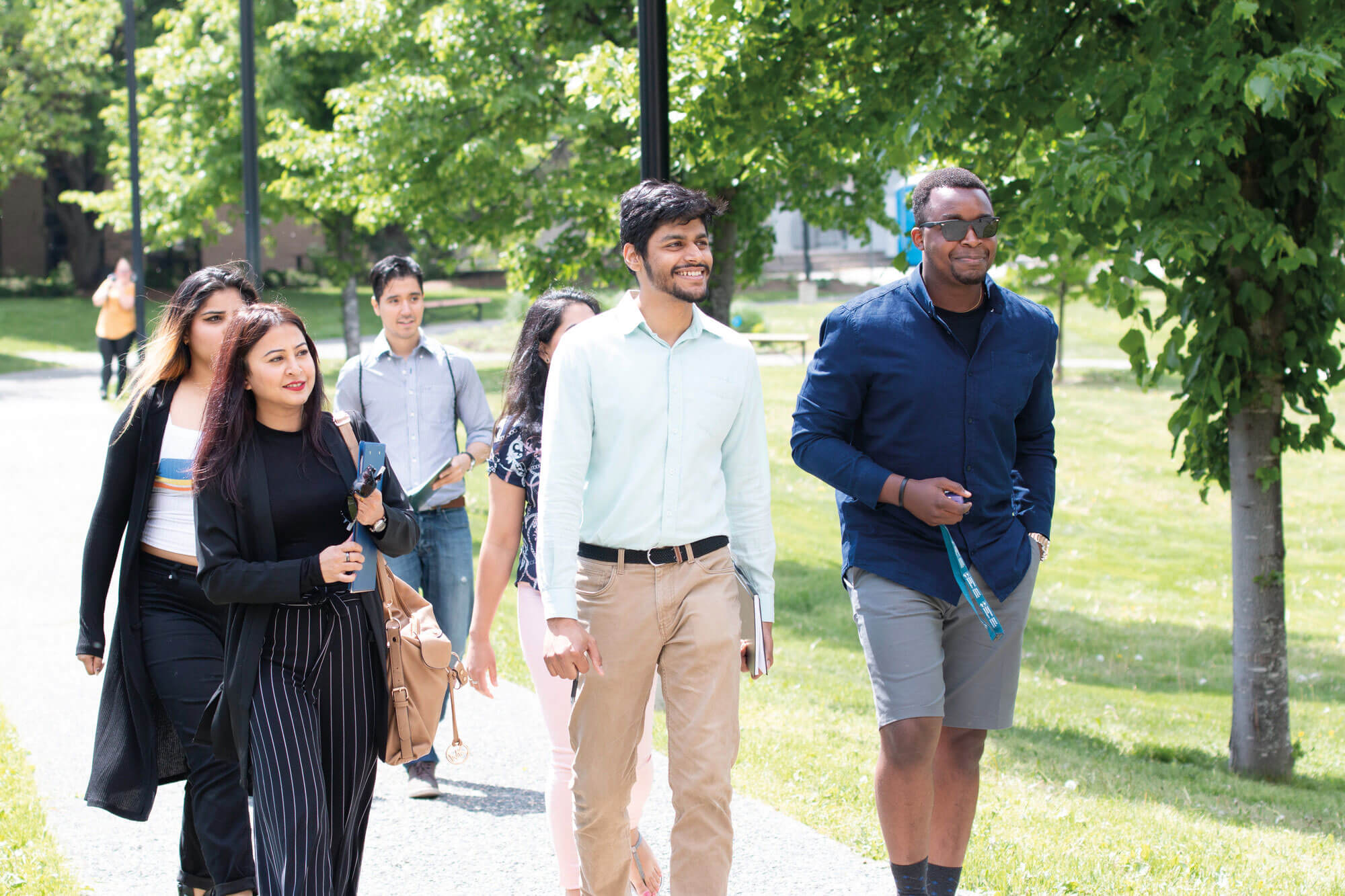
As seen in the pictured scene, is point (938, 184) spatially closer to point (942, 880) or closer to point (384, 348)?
point (942, 880)

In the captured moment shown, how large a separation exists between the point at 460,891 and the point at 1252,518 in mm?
4746

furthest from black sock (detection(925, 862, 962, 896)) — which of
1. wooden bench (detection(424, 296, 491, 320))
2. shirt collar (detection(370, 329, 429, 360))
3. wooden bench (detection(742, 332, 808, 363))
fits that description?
wooden bench (detection(424, 296, 491, 320))

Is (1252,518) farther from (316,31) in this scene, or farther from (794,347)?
(794,347)

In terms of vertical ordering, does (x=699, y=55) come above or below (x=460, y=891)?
above

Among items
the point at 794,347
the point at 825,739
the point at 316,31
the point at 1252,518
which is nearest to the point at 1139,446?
the point at 794,347

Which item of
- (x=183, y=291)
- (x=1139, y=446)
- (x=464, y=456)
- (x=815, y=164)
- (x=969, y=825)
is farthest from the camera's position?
(x=1139, y=446)

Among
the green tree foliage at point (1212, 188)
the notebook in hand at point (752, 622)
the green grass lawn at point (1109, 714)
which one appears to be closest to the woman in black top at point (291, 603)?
the notebook in hand at point (752, 622)

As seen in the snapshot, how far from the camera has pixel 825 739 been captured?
670 centimetres

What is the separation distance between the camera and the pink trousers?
4152mm

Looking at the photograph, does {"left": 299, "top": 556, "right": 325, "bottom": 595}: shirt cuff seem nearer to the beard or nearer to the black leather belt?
the black leather belt

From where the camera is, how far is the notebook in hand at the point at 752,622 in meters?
3.84

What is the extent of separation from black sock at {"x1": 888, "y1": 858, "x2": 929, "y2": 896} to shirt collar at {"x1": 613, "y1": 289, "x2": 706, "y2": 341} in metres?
1.59

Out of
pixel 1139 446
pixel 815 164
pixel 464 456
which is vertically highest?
pixel 815 164

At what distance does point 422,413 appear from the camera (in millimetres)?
5922
